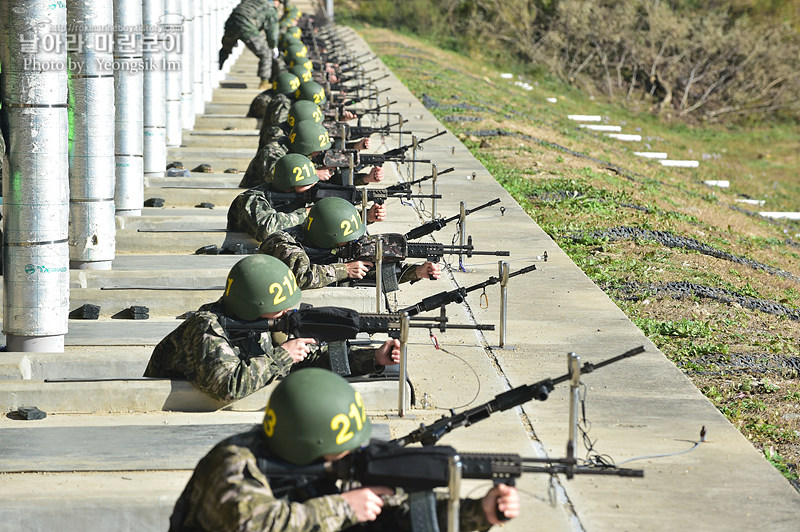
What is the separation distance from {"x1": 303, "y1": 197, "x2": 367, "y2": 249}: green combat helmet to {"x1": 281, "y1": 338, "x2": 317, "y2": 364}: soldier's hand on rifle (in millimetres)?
2700

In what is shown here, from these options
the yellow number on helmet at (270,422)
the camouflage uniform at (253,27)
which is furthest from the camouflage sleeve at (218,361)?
the camouflage uniform at (253,27)

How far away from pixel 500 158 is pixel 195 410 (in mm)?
15789

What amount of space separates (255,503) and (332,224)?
576cm

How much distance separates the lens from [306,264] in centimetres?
1071

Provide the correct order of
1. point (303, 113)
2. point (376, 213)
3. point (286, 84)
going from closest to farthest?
point (376, 213) < point (303, 113) < point (286, 84)

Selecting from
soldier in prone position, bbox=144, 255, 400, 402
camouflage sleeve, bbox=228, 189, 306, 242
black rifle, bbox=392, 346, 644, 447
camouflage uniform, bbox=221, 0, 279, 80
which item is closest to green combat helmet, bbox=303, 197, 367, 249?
camouflage sleeve, bbox=228, 189, 306, 242

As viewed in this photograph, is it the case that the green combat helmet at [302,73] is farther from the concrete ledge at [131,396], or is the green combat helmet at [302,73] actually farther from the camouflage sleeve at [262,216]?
the concrete ledge at [131,396]

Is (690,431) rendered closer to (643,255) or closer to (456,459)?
(456,459)

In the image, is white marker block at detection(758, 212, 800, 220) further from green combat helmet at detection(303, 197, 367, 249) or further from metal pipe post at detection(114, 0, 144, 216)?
green combat helmet at detection(303, 197, 367, 249)

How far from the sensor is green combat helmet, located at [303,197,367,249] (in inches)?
433

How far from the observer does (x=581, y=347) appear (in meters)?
11.0

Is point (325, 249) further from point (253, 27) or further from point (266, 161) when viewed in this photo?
point (253, 27)

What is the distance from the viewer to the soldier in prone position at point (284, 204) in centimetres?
1291

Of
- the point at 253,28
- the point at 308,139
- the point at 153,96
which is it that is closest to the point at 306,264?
the point at 308,139
